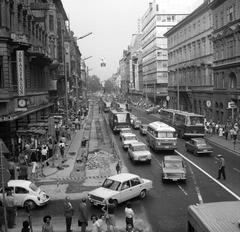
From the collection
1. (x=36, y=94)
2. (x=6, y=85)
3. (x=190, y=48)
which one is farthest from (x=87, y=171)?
(x=190, y=48)

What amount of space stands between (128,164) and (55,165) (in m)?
5.70

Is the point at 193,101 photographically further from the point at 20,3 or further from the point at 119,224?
the point at 119,224

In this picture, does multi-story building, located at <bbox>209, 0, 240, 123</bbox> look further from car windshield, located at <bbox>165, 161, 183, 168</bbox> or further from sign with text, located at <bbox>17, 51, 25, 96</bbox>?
sign with text, located at <bbox>17, 51, 25, 96</bbox>

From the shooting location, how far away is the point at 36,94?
40.0m

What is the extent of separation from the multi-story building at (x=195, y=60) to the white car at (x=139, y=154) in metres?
29.1

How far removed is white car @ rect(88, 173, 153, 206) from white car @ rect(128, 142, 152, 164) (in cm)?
852

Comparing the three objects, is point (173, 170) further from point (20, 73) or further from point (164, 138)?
point (20, 73)

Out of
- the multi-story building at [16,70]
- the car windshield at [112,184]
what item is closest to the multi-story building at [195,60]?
the multi-story building at [16,70]

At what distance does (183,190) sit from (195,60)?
162 feet

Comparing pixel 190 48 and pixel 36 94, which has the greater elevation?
pixel 190 48

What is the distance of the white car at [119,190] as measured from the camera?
16.5 metres

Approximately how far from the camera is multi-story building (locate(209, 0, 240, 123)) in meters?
44.2

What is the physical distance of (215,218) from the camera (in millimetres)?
7711

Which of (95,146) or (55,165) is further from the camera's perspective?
(95,146)
